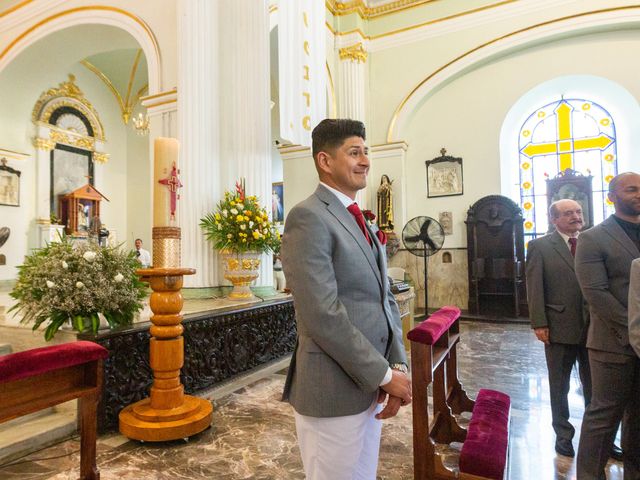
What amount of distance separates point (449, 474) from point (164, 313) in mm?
1993

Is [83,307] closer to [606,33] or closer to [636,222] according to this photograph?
[636,222]

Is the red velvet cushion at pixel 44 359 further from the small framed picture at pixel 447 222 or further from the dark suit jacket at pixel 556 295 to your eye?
the small framed picture at pixel 447 222

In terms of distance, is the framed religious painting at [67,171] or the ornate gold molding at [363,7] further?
the framed religious painting at [67,171]

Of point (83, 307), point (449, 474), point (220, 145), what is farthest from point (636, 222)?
point (220, 145)

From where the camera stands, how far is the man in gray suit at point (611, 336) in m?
2.14

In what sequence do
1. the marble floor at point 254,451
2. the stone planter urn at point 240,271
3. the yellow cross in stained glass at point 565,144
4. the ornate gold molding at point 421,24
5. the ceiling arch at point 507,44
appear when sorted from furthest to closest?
1. the yellow cross in stained glass at point 565,144
2. the ornate gold molding at point 421,24
3. the ceiling arch at point 507,44
4. the stone planter urn at point 240,271
5. the marble floor at point 254,451

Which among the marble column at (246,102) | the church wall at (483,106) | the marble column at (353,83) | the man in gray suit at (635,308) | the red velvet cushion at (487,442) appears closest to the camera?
the man in gray suit at (635,308)

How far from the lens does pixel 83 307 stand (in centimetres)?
296

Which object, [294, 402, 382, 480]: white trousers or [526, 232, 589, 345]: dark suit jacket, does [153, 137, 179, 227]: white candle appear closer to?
[294, 402, 382, 480]: white trousers

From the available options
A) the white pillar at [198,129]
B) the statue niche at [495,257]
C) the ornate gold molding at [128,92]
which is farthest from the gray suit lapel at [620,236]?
the ornate gold molding at [128,92]

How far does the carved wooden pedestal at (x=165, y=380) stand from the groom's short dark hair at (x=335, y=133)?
5.69 feet

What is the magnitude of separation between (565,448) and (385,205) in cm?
758

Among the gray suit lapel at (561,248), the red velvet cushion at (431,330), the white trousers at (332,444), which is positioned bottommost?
the white trousers at (332,444)

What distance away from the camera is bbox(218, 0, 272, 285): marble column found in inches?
218
